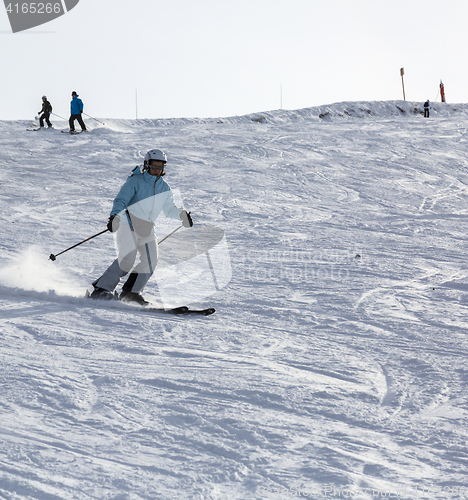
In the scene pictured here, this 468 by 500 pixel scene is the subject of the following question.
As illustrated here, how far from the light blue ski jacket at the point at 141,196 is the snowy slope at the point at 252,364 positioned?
97 centimetres

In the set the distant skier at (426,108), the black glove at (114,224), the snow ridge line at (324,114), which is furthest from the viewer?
the distant skier at (426,108)

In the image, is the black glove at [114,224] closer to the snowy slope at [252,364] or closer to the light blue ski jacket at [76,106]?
the snowy slope at [252,364]

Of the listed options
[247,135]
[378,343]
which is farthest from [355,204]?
[247,135]

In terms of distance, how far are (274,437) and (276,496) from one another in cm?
44

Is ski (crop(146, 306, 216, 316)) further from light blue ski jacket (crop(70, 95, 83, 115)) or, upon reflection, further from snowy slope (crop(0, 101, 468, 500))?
light blue ski jacket (crop(70, 95, 83, 115))

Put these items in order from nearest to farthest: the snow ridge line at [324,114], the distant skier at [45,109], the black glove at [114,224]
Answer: the black glove at [114,224], the distant skier at [45,109], the snow ridge line at [324,114]

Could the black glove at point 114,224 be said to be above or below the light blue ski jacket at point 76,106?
below

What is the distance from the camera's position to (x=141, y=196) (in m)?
5.19

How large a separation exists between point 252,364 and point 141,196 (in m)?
2.19

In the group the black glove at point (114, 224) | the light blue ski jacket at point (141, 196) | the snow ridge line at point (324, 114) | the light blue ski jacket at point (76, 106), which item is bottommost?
the black glove at point (114, 224)

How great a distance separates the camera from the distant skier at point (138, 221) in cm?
513

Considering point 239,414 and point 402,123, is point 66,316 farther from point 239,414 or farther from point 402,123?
point 402,123

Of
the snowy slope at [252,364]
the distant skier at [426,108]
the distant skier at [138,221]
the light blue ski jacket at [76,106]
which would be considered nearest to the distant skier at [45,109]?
the light blue ski jacket at [76,106]

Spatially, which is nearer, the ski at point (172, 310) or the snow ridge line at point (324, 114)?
the ski at point (172, 310)
